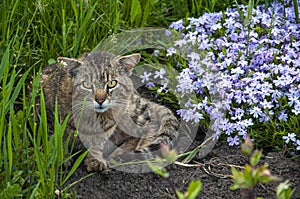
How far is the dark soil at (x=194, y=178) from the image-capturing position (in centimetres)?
387

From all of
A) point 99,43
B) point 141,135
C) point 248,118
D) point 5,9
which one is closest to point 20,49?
point 5,9

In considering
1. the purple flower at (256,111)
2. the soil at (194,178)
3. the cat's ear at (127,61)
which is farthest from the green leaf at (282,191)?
the cat's ear at (127,61)

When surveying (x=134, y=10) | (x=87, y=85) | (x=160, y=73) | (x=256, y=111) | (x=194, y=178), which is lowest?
(x=194, y=178)

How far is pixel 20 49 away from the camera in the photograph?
4395mm

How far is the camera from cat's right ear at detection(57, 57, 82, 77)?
410cm

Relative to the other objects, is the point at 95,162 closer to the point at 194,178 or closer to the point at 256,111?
the point at 194,178

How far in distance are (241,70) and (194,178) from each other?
3.03ft

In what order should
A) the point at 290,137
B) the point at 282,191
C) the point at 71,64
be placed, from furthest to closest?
the point at 71,64 < the point at 290,137 < the point at 282,191

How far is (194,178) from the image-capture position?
4.04m

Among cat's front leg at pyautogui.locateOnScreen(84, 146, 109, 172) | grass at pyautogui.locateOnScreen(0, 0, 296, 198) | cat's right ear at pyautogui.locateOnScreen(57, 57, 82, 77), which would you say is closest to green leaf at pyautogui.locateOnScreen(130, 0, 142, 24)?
grass at pyautogui.locateOnScreen(0, 0, 296, 198)

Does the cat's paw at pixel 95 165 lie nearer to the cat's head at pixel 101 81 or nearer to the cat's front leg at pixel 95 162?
the cat's front leg at pixel 95 162

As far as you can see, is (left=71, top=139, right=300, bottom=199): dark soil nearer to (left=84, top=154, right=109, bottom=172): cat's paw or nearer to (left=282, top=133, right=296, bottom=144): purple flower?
(left=84, top=154, right=109, bottom=172): cat's paw

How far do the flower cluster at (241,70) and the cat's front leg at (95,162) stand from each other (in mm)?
703

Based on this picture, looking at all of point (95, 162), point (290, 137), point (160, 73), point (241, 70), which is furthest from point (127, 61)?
point (290, 137)
